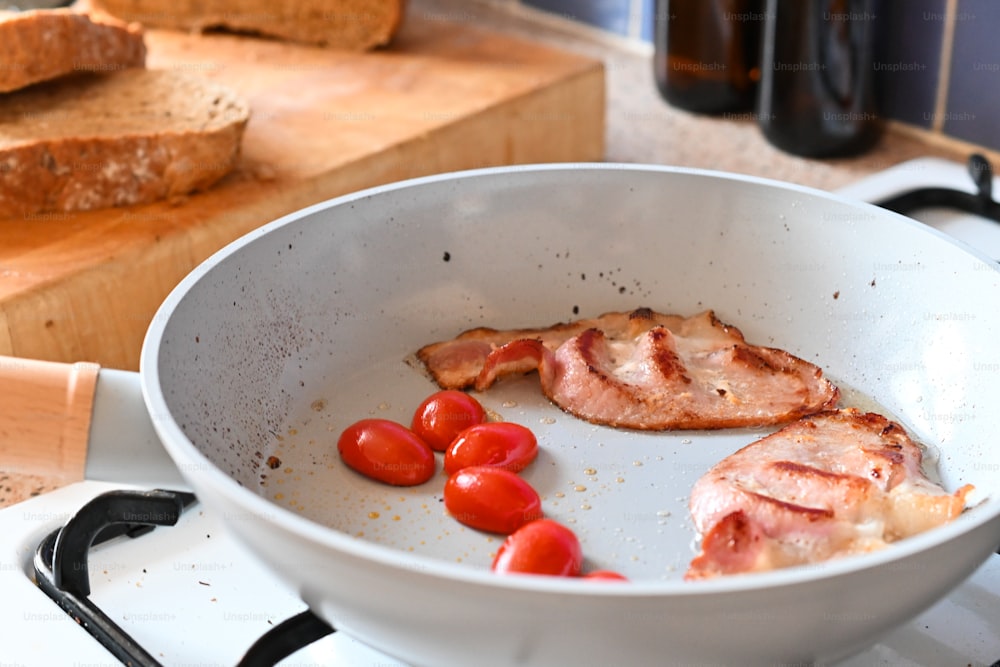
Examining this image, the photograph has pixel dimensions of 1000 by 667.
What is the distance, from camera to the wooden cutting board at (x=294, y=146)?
1.03 m

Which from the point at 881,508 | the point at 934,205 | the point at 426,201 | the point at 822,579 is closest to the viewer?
the point at 822,579

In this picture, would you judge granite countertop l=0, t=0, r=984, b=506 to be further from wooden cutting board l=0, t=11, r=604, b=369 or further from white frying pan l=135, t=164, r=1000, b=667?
white frying pan l=135, t=164, r=1000, b=667

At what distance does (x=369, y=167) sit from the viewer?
→ 4.04 feet

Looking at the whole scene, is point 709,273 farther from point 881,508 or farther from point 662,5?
point 662,5

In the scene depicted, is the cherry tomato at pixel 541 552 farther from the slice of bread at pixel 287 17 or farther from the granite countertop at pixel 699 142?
the slice of bread at pixel 287 17

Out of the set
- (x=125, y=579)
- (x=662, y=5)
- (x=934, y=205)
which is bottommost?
(x=125, y=579)

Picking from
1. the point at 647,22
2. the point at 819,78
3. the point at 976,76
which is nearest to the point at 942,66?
the point at 976,76

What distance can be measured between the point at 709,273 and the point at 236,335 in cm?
40

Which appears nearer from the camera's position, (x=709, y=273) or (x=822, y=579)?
(x=822, y=579)

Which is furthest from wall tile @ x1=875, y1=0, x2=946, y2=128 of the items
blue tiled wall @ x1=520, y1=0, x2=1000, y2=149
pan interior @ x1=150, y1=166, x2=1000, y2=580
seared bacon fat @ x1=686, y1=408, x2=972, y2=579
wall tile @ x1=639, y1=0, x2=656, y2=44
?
seared bacon fat @ x1=686, y1=408, x2=972, y2=579

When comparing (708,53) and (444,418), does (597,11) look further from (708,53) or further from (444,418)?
(444,418)

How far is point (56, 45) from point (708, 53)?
2.68 feet

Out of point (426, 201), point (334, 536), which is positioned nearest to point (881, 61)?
point (426, 201)

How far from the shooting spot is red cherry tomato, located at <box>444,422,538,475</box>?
773 millimetres
